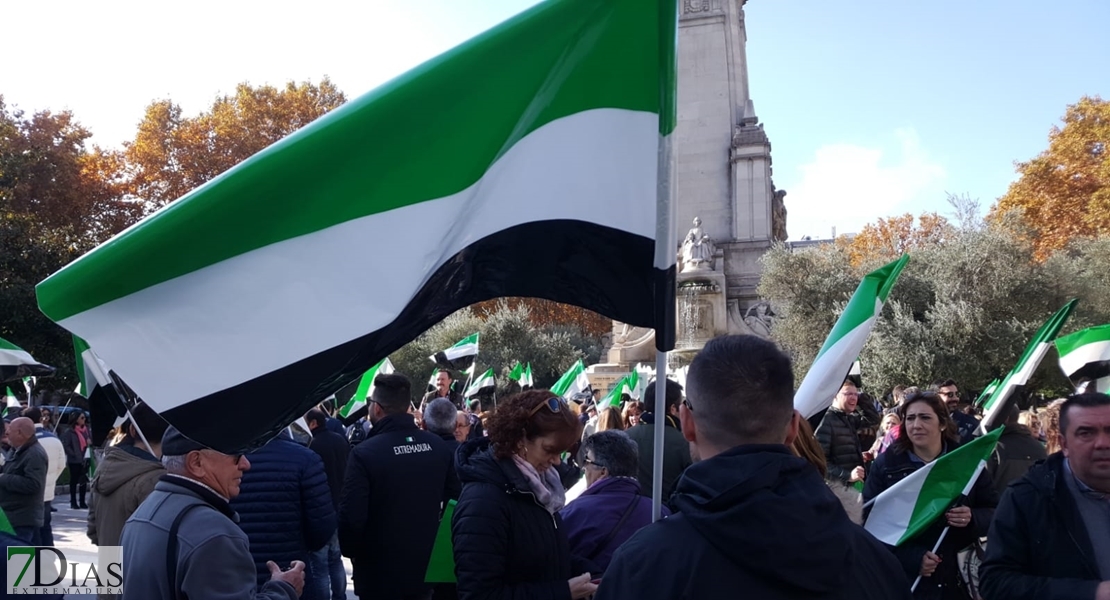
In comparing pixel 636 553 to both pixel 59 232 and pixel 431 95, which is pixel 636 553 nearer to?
pixel 431 95

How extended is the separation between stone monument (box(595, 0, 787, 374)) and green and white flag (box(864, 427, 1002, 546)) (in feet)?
77.6

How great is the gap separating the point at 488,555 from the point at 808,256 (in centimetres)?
2405

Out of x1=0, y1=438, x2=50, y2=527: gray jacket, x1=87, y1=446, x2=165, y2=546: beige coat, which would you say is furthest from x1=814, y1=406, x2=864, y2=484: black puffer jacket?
x1=0, y1=438, x2=50, y2=527: gray jacket

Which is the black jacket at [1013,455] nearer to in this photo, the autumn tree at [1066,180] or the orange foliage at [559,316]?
the autumn tree at [1066,180]

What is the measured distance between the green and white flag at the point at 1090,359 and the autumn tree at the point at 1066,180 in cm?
2917

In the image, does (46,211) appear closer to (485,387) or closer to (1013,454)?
(485,387)

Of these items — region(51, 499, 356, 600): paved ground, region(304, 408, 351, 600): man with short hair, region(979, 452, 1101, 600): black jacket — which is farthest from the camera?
region(51, 499, 356, 600): paved ground

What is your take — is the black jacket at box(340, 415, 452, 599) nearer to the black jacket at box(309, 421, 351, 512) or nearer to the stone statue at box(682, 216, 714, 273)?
the black jacket at box(309, 421, 351, 512)

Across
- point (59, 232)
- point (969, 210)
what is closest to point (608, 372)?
point (969, 210)

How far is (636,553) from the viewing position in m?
1.76

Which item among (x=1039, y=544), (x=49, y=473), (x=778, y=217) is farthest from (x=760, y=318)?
(x=1039, y=544)

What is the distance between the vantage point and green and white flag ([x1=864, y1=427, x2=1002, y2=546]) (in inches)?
161

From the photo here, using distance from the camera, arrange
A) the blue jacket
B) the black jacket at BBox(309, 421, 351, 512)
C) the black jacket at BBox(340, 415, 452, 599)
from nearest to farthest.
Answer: the blue jacket
the black jacket at BBox(340, 415, 452, 599)
the black jacket at BBox(309, 421, 351, 512)

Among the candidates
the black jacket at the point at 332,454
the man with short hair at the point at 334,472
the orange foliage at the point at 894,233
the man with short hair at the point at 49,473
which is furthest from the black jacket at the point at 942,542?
the orange foliage at the point at 894,233
